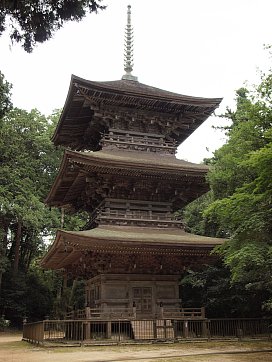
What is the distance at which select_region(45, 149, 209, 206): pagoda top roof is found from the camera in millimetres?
19797

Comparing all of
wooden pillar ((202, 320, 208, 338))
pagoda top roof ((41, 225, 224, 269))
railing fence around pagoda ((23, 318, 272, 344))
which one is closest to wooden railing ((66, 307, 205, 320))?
railing fence around pagoda ((23, 318, 272, 344))

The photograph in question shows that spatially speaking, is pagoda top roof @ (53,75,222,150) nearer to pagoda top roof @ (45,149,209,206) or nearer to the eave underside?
pagoda top roof @ (45,149,209,206)

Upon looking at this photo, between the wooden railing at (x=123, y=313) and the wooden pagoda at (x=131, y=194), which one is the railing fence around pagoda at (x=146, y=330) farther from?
the wooden pagoda at (x=131, y=194)

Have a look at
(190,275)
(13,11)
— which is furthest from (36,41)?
(190,275)

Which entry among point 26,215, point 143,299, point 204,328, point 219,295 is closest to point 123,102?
point 143,299

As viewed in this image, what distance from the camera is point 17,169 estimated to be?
39.8 metres

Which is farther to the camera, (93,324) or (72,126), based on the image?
(72,126)

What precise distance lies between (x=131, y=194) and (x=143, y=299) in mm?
5071

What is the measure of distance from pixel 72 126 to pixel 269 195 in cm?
1514

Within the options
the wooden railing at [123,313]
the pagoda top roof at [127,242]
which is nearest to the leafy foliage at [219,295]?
the wooden railing at [123,313]

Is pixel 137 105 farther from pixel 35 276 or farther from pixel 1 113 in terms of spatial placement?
pixel 35 276

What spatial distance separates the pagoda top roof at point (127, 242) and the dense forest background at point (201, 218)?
155 cm

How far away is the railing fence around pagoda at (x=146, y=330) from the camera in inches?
728

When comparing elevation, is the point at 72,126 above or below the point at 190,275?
above
